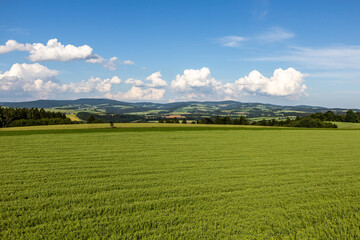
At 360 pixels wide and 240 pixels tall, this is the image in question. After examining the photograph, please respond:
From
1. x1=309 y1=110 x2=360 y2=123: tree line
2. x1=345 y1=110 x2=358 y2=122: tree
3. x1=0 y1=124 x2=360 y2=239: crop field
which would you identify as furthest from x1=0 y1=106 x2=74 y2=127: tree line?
x1=345 y1=110 x2=358 y2=122: tree

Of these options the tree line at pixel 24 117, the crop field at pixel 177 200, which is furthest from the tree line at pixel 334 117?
the tree line at pixel 24 117

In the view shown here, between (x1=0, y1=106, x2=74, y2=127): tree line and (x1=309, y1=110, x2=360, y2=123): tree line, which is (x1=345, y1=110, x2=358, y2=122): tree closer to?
(x1=309, y1=110, x2=360, y2=123): tree line

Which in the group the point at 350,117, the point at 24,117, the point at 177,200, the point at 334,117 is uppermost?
the point at 350,117

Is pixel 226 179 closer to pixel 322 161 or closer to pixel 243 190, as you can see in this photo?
pixel 243 190

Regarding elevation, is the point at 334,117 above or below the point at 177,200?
above

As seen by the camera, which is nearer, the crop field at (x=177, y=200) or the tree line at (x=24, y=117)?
the crop field at (x=177, y=200)

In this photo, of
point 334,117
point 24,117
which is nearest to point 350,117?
point 334,117

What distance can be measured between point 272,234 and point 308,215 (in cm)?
210

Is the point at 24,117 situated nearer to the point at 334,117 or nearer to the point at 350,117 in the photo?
the point at 334,117

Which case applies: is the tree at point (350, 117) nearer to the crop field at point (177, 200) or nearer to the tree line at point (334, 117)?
the tree line at point (334, 117)

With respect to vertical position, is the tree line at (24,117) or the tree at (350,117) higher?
the tree at (350,117)

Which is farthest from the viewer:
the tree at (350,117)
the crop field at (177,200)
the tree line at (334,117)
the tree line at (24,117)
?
the tree at (350,117)

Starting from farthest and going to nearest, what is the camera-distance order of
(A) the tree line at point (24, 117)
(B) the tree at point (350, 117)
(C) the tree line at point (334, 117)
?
(B) the tree at point (350, 117), (C) the tree line at point (334, 117), (A) the tree line at point (24, 117)

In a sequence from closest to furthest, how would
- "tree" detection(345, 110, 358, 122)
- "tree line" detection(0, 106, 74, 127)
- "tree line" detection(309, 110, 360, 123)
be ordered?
"tree line" detection(0, 106, 74, 127)
"tree line" detection(309, 110, 360, 123)
"tree" detection(345, 110, 358, 122)
